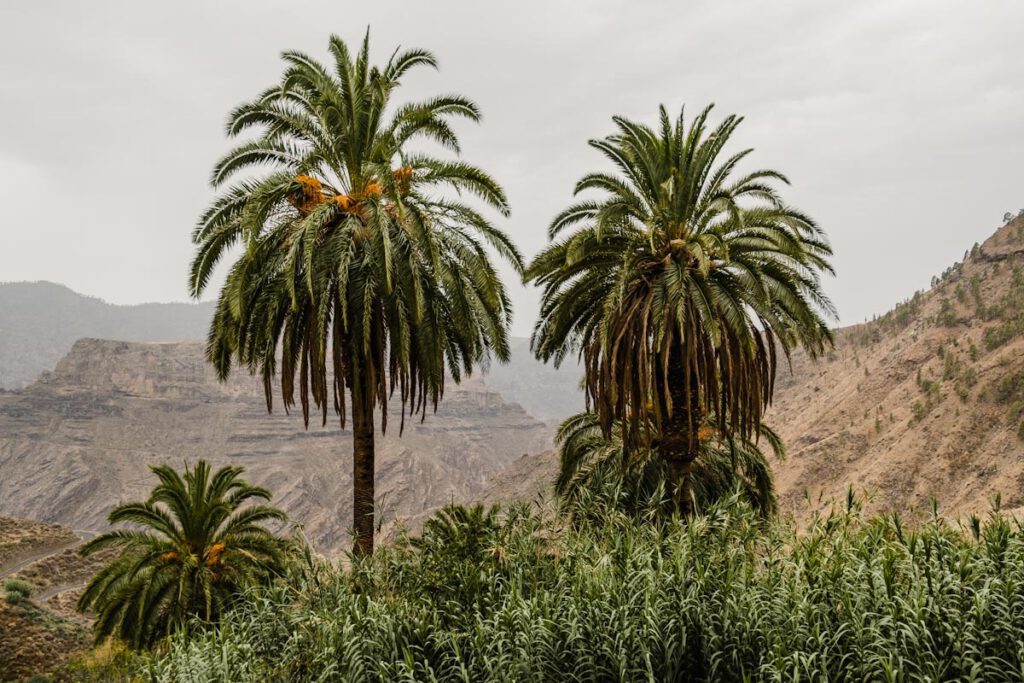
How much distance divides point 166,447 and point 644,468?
171 metres

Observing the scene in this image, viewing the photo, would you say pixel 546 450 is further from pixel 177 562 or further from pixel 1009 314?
pixel 177 562

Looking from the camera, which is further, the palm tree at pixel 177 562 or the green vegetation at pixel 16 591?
the green vegetation at pixel 16 591

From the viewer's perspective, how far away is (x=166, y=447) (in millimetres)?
166750

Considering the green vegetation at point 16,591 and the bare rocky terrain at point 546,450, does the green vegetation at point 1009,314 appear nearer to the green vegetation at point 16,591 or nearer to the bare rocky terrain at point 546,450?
the bare rocky terrain at point 546,450

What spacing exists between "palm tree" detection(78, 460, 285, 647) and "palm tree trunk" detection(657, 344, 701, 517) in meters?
9.77

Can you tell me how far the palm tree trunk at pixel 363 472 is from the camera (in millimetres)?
14398

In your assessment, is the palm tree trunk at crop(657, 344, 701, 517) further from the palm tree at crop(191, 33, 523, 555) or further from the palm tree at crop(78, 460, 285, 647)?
the palm tree at crop(78, 460, 285, 647)

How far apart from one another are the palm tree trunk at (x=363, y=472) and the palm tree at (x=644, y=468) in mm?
4700

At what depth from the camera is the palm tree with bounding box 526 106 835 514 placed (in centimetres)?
1386

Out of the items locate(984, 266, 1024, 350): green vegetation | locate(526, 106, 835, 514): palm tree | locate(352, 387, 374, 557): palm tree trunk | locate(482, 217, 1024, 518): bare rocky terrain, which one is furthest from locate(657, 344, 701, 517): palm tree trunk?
locate(984, 266, 1024, 350): green vegetation

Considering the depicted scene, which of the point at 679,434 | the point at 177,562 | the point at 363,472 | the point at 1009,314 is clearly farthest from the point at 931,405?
the point at 177,562

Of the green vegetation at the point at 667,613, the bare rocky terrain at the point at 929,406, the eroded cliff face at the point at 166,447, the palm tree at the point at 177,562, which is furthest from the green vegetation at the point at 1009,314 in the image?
the eroded cliff face at the point at 166,447

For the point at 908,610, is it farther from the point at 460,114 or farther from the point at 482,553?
the point at 460,114

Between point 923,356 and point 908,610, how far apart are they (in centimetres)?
5448
